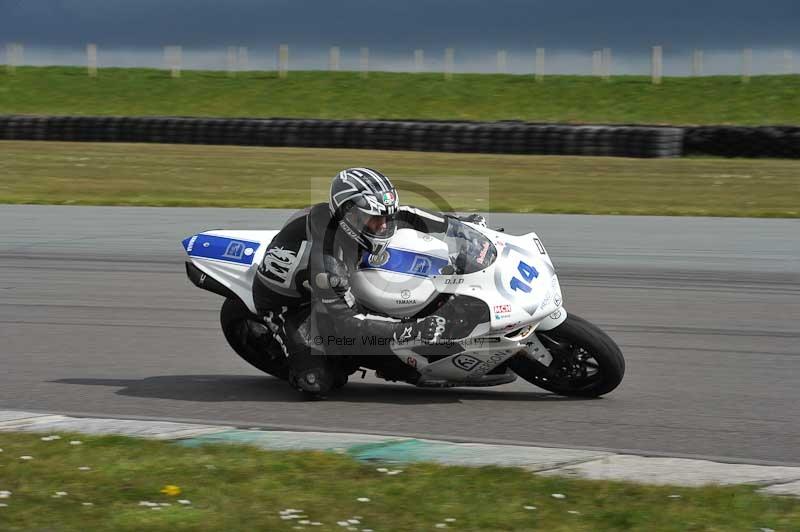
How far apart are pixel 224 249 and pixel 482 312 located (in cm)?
166

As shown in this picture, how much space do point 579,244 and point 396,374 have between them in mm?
6683

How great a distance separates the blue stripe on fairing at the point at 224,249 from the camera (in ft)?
22.3

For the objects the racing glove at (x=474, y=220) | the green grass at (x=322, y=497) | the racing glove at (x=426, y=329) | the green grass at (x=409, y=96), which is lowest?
the green grass at (x=322, y=497)

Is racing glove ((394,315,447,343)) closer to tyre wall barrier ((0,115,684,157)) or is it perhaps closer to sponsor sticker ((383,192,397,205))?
sponsor sticker ((383,192,397,205))

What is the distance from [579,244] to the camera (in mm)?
12852

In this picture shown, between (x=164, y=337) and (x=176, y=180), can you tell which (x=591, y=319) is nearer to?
(x=164, y=337)

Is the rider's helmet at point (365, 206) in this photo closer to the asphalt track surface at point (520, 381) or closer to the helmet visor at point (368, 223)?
the helmet visor at point (368, 223)

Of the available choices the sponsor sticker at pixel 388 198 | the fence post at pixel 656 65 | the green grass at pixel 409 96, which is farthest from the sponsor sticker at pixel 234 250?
the fence post at pixel 656 65

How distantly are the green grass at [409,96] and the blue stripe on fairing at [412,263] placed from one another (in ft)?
75.6

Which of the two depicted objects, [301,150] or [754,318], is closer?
[754,318]

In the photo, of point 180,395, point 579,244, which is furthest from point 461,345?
point 579,244

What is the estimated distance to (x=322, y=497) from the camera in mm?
4633

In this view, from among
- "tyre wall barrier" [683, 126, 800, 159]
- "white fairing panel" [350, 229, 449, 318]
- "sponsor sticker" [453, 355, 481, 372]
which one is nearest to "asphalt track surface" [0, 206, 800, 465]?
"sponsor sticker" [453, 355, 481, 372]

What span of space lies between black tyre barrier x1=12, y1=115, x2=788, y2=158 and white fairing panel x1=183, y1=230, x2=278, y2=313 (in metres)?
16.6
